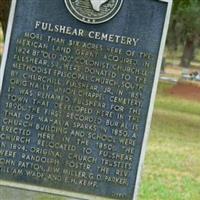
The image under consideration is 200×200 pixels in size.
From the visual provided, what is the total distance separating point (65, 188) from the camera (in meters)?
8.66

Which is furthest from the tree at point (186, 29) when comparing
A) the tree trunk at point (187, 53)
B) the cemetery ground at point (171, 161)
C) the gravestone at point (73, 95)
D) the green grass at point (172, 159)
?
the gravestone at point (73, 95)

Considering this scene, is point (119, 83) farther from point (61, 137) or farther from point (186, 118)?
point (186, 118)

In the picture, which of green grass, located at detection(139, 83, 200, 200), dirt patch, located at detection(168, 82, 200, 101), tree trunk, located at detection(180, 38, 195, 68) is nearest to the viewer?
green grass, located at detection(139, 83, 200, 200)

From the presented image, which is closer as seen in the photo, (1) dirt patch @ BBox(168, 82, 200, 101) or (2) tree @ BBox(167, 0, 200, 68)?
(1) dirt patch @ BBox(168, 82, 200, 101)

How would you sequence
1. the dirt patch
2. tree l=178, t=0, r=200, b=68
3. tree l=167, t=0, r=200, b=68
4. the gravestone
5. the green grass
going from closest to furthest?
the gravestone → the green grass → the dirt patch → tree l=178, t=0, r=200, b=68 → tree l=167, t=0, r=200, b=68

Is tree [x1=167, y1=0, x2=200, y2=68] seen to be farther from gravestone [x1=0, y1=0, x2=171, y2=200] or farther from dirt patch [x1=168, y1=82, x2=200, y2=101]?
gravestone [x1=0, y1=0, x2=171, y2=200]

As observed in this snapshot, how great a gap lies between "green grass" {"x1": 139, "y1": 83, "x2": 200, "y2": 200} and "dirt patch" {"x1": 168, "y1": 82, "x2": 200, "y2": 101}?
12.1m

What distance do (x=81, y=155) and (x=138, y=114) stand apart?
0.68 metres

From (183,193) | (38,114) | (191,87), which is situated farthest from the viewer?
(191,87)

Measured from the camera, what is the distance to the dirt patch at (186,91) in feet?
137

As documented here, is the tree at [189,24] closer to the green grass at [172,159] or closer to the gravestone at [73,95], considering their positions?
the green grass at [172,159]

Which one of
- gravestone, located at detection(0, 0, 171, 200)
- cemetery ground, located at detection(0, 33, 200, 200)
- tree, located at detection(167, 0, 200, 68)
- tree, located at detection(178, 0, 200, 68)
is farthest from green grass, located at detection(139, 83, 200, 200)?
tree, located at detection(167, 0, 200, 68)

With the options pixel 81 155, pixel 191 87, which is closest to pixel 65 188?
pixel 81 155

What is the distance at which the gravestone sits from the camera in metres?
8.62
